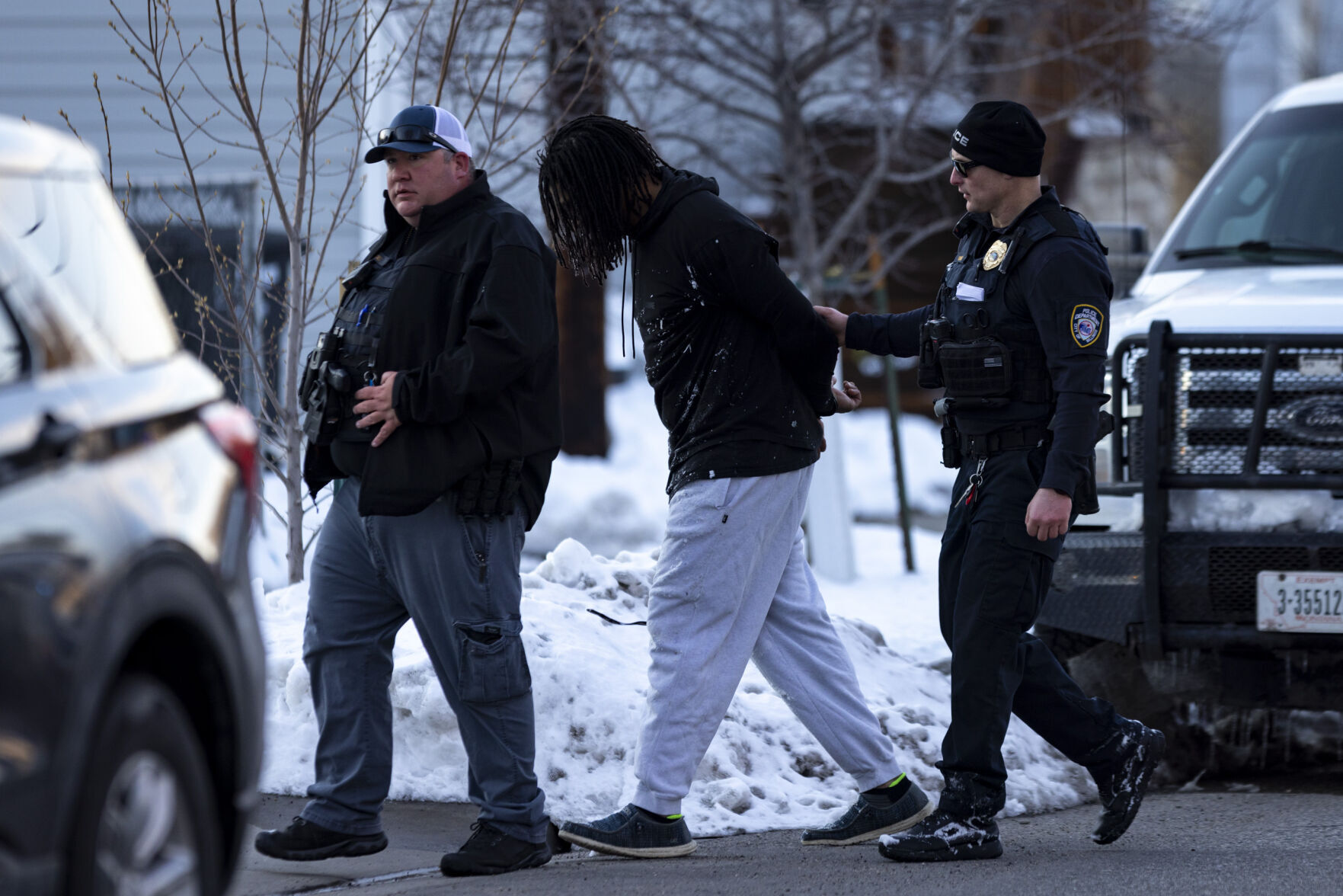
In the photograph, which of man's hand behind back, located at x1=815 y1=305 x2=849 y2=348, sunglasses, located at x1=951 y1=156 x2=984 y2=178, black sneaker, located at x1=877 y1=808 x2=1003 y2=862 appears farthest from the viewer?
man's hand behind back, located at x1=815 y1=305 x2=849 y2=348

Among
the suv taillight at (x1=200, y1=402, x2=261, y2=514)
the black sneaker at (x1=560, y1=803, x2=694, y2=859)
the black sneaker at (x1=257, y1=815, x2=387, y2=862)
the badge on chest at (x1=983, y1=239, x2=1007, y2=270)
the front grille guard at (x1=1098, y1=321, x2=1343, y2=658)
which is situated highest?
the badge on chest at (x1=983, y1=239, x2=1007, y2=270)

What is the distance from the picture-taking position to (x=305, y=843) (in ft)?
14.5

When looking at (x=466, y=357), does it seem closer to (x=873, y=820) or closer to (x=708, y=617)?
(x=708, y=617)

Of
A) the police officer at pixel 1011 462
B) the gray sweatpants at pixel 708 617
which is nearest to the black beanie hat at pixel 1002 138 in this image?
the police officer at pixel 1011 462

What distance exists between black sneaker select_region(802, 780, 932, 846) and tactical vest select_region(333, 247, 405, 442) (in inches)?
67.0

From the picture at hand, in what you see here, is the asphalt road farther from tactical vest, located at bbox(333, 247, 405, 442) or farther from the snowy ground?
tactical vest, located at bbox(333, 247, 405, 442)

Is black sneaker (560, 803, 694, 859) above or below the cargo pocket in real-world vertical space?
below

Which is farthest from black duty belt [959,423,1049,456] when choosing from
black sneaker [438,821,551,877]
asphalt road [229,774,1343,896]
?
black sneaker [438,821,551,877]

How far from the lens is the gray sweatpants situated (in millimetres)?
4527

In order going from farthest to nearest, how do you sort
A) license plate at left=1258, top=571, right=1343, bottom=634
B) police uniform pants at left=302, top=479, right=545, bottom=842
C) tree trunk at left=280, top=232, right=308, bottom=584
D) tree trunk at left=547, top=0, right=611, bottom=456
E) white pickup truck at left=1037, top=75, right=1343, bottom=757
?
1. tree trunk at left=547, top=0, right=611, bottom=456
2. tree trunk at left=280, top=232, right=308, bottom=584
3. white pickup truck at left=1037, top=75, right=1343, bottom=757
4. license plate at left=1258, top=571, right=1343, bottom=634
5. police uniform pants at left=302, top=479, right=545, bottom=842

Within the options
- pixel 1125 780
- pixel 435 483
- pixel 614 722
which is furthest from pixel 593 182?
pixel 1125 780

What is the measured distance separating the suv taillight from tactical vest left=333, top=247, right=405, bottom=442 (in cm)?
109

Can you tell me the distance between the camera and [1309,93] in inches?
290

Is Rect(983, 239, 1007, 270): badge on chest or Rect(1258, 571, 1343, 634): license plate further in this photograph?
Rect(1258, 571, 1343, 634): license plate
